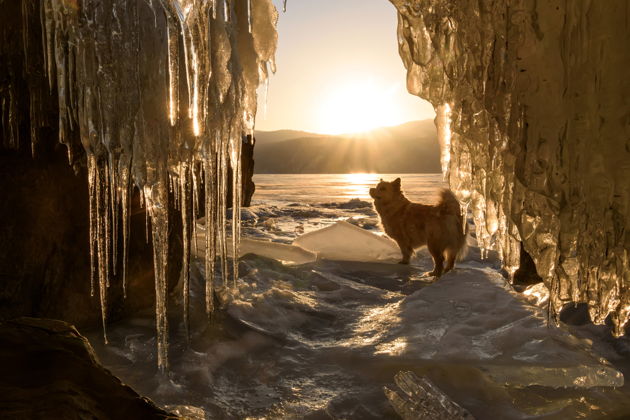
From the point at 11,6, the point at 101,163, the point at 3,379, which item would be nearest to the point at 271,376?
the point at 3,379

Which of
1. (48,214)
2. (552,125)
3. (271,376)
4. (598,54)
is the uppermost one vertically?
(598,54)

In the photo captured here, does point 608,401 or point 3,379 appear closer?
point 3,379

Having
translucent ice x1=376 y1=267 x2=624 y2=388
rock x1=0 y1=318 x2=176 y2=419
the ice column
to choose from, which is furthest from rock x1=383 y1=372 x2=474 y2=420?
the ice column

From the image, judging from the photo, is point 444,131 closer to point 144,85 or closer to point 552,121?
point 552,121

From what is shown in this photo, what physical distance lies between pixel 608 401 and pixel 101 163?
3523 millimetres

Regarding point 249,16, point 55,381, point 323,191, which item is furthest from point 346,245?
point 323,191

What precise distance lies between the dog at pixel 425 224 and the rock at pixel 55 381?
14.8 ft

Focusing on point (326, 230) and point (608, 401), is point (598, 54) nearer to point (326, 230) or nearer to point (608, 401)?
point (608, 401)

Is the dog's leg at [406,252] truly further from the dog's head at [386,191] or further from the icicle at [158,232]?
the icicle at [158,232]

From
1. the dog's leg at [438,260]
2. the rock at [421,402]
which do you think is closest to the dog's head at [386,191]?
the dog's leg at [438,260]

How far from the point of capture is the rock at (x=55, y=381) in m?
1.25

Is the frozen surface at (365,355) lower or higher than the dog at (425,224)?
lower

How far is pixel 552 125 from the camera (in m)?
1.75

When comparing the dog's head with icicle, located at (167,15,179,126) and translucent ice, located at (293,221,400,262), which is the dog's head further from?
icicle, located at (167,15,179,126)
